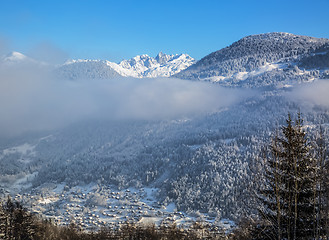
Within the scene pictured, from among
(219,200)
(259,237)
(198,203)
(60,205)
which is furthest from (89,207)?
(259,237)

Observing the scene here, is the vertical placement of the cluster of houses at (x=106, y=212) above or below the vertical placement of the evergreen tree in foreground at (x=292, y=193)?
below

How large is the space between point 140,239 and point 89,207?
114m

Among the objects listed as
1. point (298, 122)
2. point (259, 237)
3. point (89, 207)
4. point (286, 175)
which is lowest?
point (89, 207)

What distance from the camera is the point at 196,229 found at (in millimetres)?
124375

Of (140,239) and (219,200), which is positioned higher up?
(140,239)

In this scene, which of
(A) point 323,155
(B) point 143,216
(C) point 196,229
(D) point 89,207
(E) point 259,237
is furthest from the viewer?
(D) point 89,207

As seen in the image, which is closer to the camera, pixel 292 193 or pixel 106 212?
pixel 292 193

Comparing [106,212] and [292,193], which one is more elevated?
[292,193]

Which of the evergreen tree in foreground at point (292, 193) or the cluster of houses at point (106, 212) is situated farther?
the cluster of houses at point (106, 212)

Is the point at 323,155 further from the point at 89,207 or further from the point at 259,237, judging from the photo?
the point at 89,207

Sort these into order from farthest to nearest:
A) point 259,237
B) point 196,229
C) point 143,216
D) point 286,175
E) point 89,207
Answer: point 89,207
point 143,216
point 196,229
point 259,237
point 286,175

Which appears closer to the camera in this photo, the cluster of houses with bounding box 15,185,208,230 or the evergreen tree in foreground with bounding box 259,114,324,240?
the evergreen tree in foreground with bounding box 259,114,324,240

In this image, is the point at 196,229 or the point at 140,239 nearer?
the point at 140,239

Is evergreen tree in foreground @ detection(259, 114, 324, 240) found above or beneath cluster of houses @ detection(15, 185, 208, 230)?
above
